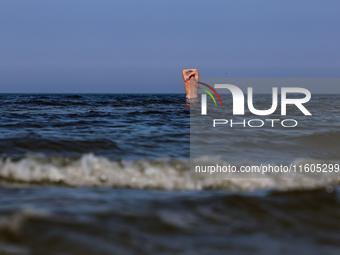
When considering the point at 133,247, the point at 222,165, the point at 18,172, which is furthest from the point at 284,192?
the point at 18,172

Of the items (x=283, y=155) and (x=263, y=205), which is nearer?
(x=263, y=205)

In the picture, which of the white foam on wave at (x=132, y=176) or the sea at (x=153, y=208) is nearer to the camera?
the sea at (x=153, y=208)

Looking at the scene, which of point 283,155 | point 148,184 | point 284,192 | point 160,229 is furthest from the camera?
Answer: point 283,155

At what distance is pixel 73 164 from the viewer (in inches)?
158

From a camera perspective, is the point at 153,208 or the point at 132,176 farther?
the point at 132,176

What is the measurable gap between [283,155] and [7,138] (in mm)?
4833

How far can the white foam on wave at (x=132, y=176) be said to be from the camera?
338cm

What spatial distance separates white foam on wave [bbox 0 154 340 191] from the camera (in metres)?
3.38

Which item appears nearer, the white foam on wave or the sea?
the sea

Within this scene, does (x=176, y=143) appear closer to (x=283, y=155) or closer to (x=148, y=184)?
(x=283, y=155)

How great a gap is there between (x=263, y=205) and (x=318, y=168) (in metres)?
1.87

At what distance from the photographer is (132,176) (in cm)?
365

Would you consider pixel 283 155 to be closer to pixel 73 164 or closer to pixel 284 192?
pixel 284 192

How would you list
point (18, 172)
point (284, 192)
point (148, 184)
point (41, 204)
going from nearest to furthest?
point (41, 204) → point (284, 192) → point (148, 184) → point (18, 172)
